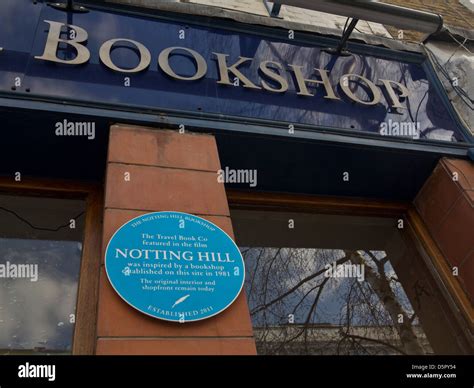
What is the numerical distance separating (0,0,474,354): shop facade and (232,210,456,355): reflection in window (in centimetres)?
1

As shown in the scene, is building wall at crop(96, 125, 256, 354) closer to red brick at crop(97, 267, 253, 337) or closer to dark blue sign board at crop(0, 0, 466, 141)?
red brick at crop(97, 267, 253, 337)

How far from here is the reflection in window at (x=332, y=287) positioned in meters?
3.53

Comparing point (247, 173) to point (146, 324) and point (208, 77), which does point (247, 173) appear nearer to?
point (208, 77)

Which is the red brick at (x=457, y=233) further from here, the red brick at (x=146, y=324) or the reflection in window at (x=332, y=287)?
the red brick at (x=146, y=324)

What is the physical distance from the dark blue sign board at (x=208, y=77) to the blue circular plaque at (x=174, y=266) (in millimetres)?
1128

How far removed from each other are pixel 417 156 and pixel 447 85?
4.08 feet

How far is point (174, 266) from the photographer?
2.71 metres

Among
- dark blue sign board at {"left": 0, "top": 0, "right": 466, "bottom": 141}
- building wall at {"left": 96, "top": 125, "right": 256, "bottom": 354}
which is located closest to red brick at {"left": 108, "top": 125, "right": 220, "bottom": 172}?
building wall at {"left": 96, "top": 125, "right": 256, "bottom": 354}

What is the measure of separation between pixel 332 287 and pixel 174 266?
155cm

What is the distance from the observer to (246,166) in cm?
396

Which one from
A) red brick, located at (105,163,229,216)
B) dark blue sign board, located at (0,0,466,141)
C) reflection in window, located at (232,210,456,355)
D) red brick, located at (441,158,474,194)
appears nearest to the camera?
red brick, located at (105,163,229,216)

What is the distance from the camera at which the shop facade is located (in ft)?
10.7
